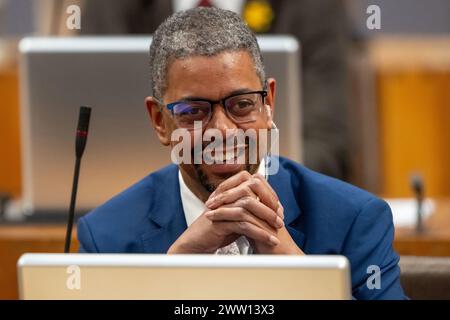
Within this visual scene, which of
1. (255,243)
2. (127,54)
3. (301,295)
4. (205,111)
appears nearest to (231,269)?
(301,295)

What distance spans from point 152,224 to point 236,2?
2164 mm

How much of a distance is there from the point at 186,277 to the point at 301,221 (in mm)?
706

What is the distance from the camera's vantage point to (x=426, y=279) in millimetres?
2000

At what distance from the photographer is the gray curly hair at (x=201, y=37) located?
1805 millimetres

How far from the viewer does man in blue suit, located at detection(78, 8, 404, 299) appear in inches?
68.3

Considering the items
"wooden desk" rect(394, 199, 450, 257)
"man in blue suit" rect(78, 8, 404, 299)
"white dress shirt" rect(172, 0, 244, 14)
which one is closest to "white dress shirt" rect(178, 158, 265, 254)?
"man in blue suit" rect(78, 8, 404, 299)

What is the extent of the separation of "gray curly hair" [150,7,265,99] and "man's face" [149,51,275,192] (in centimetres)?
1

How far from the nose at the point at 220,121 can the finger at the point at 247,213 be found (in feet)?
0.48

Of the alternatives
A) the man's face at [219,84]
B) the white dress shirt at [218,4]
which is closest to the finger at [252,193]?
the man's face at [219,84]

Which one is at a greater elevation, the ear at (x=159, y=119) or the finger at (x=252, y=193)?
the ear at (x=159, y=119)

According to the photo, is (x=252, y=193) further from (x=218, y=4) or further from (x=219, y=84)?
(x=218, y=4)

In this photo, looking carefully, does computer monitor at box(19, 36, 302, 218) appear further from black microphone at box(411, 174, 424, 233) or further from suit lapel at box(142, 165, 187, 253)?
suit lapel at box(142, 165, 187, 253)

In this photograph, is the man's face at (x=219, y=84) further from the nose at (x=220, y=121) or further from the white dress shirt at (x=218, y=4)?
the white dress shirt at (x=218, y=4)

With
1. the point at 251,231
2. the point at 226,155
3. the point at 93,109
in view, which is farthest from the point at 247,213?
the point at 93,109
